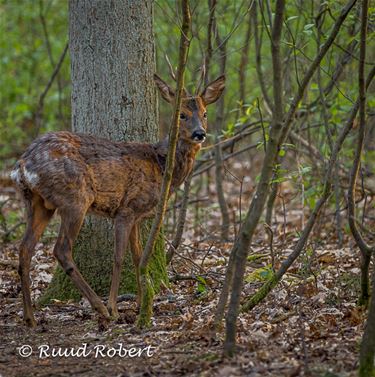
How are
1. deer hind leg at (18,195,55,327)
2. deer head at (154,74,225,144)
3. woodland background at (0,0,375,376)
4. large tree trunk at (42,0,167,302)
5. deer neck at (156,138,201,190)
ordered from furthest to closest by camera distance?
deer neck at (156,138,201,190) → deer head at (154,74,225,144) → large tree trunk at (42,0,167,302) → deer hind leg at (18,195,55,327) → woodland background at (0,0,375,376)

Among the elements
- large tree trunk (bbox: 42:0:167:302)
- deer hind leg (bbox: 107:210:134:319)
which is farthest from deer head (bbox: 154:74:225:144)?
deer hind leg (bbox: 107:210:134:319)

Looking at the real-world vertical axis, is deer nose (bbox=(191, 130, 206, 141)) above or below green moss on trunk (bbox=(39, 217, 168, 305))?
above

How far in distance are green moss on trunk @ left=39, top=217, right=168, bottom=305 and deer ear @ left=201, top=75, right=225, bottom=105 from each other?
1620 mm

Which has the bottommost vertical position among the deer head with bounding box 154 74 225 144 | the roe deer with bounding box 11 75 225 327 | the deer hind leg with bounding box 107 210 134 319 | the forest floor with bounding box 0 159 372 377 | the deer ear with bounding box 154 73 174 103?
the forest floor with bounding box 0 159 372 377

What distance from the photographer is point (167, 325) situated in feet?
21.9

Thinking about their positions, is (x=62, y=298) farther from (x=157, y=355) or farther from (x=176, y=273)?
(x=157, y=355)

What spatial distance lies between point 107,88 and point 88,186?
38.9 inches

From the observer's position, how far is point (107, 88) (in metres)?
7.83

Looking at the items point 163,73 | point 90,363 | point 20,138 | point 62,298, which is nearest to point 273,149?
point 90,363

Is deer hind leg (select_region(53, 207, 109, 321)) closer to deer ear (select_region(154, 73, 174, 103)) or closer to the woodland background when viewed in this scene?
the woodland background

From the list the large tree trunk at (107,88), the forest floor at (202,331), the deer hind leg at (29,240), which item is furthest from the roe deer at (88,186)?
the forest floor at (202,331)

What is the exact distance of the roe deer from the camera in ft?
23.9

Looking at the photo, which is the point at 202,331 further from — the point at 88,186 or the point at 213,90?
the point at 213,90

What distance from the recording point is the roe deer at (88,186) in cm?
728
